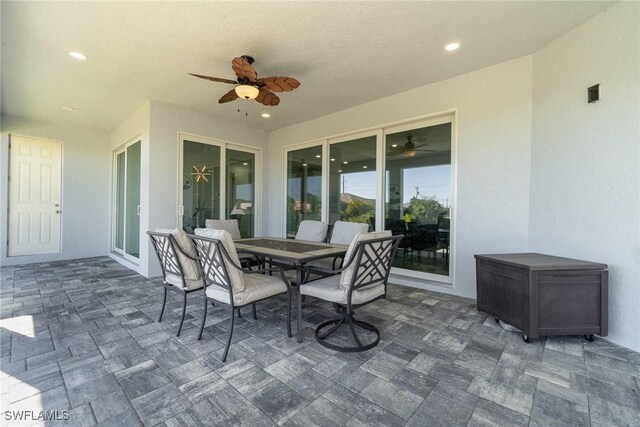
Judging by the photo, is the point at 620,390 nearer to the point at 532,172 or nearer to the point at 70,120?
the point at 532,172

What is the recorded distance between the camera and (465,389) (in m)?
1.64

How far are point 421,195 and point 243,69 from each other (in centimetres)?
271

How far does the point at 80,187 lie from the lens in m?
5.54

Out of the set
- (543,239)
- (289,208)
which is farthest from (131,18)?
(543,239)

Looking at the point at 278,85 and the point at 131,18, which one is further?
the point at 278,85

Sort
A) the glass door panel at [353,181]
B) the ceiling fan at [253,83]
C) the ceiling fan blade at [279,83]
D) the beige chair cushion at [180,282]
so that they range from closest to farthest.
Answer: the beige chair cushion at [180,282] < the ceiling fan at [253,83] < the ceiling fan blade at [279,83] < the glass door panel at [353,181]

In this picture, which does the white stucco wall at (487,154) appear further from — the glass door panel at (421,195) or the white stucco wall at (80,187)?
the white stucco wall at (80,187)

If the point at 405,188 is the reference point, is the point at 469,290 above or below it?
below

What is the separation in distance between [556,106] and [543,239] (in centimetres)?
133

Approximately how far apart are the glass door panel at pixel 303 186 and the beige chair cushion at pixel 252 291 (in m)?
2.72

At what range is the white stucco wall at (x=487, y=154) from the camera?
9.82ft

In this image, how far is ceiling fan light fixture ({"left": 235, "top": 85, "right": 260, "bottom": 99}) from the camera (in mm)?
2689

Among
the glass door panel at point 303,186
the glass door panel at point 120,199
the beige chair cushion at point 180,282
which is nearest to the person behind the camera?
the beige chair cushion at point 180,282

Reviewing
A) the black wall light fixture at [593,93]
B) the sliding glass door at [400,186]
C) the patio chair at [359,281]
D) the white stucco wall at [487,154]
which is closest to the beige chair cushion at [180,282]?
the patio chair at [359,281]
